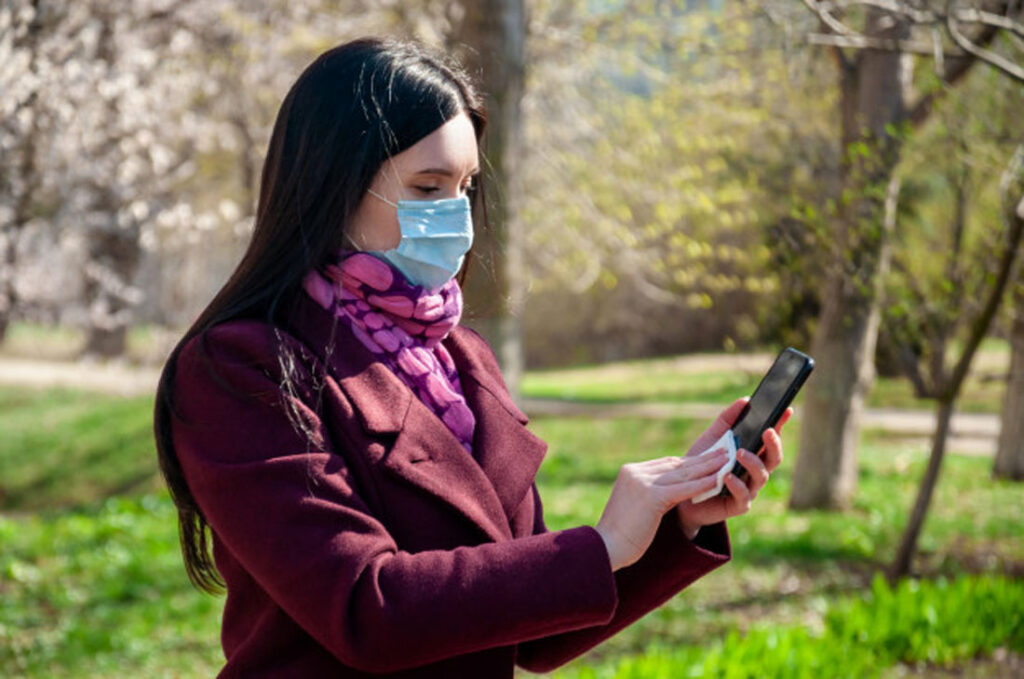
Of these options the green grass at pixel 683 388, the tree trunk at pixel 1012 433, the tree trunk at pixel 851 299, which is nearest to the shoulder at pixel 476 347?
the tree trunk at pixel 851 299

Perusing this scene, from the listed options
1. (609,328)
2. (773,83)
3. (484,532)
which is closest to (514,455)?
(484,532)

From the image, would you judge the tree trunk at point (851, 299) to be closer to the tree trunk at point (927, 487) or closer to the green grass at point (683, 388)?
the tree trunk at point (927, 487)

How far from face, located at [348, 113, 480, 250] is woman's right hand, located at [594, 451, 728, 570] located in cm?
44

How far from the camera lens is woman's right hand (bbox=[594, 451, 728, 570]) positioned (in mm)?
1479

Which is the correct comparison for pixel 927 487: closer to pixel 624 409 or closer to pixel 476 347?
pixel 476 347

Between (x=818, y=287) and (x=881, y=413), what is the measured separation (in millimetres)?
11416

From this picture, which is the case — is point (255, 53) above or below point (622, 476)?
below

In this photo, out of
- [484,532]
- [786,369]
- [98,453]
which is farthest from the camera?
[98,453]

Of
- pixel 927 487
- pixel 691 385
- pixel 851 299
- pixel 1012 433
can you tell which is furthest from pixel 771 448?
pixel 691 385

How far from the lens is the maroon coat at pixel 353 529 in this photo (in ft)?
4.42

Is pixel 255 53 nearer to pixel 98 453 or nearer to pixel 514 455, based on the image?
pixel 98 453

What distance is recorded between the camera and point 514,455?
1646 millimetres

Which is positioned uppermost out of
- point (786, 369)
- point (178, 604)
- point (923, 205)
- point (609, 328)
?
point (786, 369)

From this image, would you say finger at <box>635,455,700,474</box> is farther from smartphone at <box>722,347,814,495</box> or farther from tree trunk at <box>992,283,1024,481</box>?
tree trunk at <box>992,283,1024,481</box>
